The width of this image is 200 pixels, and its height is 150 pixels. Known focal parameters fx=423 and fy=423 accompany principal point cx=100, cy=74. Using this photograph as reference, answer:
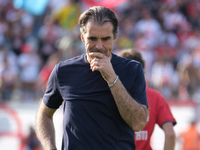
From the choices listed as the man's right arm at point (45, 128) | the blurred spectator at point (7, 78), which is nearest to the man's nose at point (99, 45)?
the man's right arm at point (45, 128)

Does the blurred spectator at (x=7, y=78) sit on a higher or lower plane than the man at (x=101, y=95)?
lower

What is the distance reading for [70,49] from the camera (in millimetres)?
11070

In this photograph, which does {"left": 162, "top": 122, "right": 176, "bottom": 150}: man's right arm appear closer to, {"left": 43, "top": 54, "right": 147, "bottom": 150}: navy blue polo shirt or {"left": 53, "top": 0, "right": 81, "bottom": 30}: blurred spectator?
{"left": 43, "top": 54, "right": 147, "bottom": 150}: navy blue polo shirt

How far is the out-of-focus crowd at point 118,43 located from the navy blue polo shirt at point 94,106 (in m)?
7.07

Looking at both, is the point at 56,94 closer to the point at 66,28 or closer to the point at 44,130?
the point at 44,130

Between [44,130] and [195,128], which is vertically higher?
[44,130]

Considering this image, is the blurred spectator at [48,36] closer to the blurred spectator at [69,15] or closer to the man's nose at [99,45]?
the blurred spectator at [69,15]

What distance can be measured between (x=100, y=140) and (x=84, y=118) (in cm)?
18

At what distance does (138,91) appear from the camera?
2.81 m

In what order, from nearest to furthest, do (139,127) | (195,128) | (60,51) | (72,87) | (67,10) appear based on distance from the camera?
(139,127) → (72,87) → (195,128) → (60,51) → (67,10)

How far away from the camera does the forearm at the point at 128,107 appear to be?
2641 millimetres

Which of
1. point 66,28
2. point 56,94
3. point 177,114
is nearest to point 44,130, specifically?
point 56,94

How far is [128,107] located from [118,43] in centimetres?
973

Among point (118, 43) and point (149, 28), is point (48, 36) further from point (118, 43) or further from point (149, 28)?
point (149, 28)
